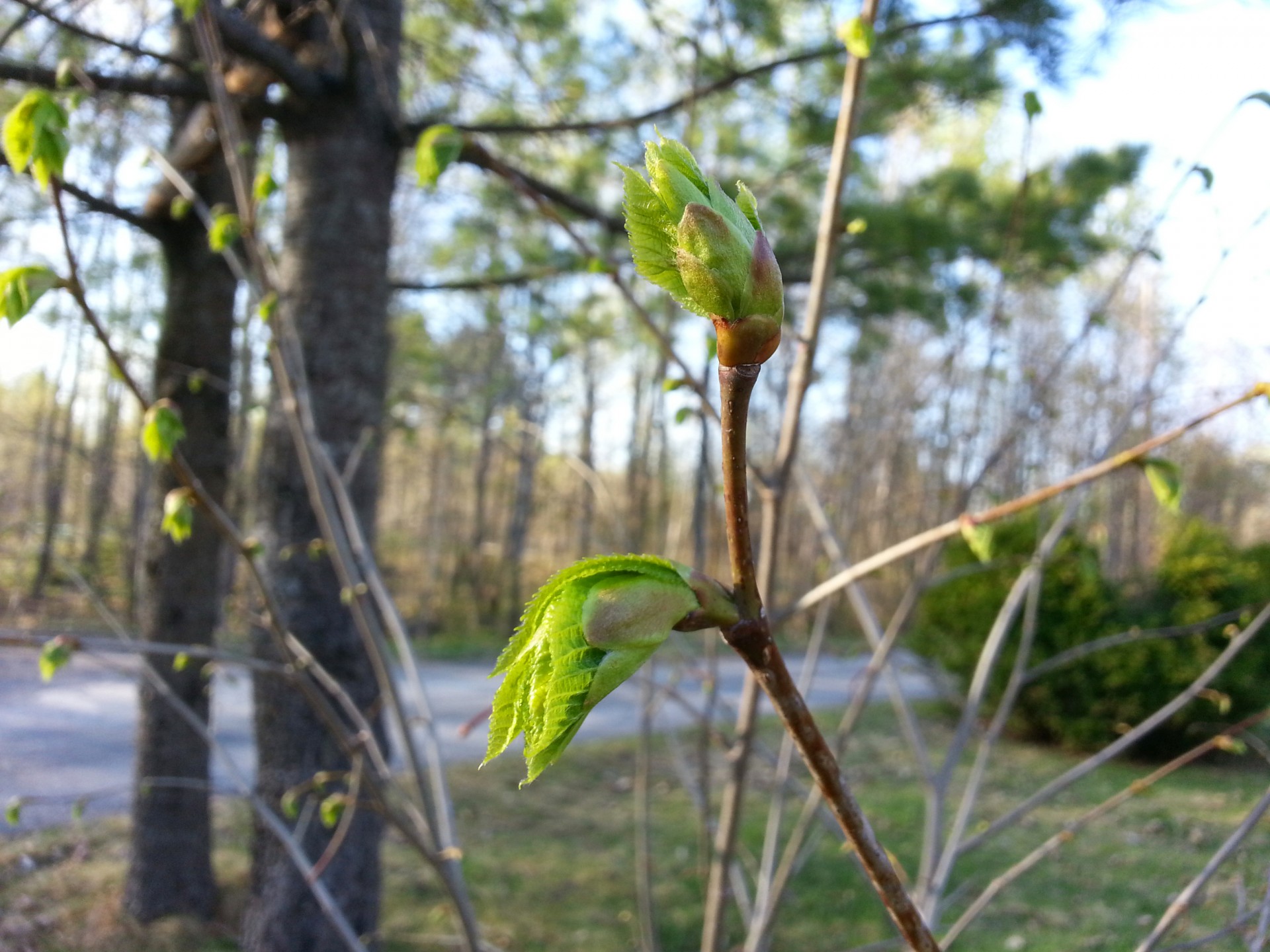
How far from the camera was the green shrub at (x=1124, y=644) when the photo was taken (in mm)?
7723

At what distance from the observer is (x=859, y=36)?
1197 mm

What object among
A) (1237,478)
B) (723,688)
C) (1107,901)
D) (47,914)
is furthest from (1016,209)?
(1237,478)

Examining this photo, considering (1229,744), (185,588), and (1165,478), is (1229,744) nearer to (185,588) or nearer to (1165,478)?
(1165,478)

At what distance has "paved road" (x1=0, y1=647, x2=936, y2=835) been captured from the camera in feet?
18.7

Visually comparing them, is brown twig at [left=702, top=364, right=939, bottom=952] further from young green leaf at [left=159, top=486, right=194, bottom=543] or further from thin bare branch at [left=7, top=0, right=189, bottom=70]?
thin bare branch at [left=7, top=0, right=189, bottom=70]

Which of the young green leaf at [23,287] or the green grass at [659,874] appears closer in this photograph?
the young green leaf at [23,287]

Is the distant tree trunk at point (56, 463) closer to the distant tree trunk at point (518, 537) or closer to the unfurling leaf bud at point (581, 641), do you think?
the unfurling leaf bud at point (581, 641)

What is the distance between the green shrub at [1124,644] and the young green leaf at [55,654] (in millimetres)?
6939

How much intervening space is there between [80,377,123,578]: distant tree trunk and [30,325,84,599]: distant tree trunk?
37 centimetres

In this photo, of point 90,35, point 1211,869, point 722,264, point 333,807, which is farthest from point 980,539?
point 90,35

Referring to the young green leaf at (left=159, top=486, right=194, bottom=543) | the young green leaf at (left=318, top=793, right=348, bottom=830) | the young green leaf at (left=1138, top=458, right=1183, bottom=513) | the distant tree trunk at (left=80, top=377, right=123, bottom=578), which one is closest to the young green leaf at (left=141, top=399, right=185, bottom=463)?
the young green leaf at (left=159, top=486, right=194, bottom=543)

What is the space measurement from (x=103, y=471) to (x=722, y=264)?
34.5 ft

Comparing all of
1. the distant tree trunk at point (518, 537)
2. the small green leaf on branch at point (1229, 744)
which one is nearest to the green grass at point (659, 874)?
the small green leaf on branch at point (1229, 744)

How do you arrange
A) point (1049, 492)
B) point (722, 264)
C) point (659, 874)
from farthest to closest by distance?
point (659, 874), point (1049, 492), point (722, 264)
